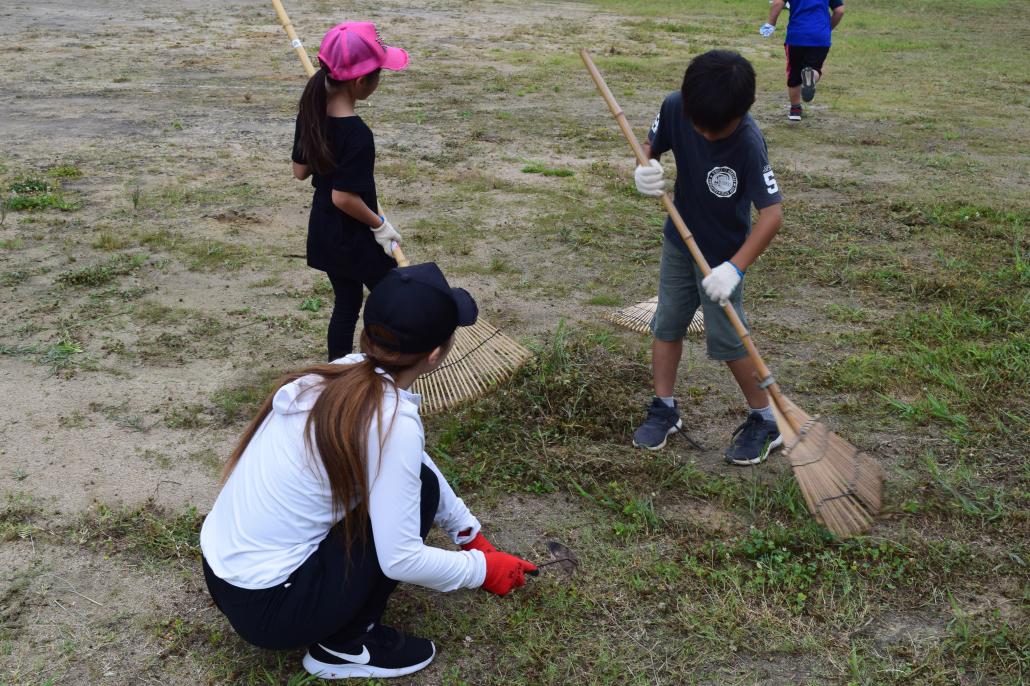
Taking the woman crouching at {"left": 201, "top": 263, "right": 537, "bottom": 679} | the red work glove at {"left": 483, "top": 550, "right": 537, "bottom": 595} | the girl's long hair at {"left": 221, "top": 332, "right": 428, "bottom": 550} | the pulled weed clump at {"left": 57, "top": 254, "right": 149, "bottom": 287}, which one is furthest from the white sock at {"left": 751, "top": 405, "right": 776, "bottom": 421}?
the pulled weed clump at {"left": 57, "top": 254, "right": 149, "bottom": 287}

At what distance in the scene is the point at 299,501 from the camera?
6.25 feet

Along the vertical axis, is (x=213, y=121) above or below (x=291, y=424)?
below

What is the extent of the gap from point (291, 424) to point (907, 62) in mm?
10767

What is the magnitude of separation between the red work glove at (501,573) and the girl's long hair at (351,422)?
0.42 meters

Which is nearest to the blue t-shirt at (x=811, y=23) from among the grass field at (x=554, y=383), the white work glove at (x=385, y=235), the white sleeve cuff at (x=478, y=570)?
the grass field at (x=554, y=383)

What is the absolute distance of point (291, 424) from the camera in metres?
1.90

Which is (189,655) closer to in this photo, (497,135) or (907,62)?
(497,135)

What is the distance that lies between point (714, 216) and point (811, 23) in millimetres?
5651

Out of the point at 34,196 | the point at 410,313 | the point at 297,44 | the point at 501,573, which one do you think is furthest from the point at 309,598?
the point at 34,196

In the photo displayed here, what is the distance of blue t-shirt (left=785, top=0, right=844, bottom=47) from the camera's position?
7.53 m

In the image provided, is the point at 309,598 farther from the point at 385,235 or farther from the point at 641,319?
the point at 641,319

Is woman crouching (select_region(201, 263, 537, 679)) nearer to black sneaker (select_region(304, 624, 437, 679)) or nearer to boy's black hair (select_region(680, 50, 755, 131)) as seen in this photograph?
black sneaker (select_region(304, 624, 437, 679))

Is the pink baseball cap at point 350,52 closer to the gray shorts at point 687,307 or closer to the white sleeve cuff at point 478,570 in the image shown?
the gray shorts at point 687,307

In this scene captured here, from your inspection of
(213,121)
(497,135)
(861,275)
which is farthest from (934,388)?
(213,121)
